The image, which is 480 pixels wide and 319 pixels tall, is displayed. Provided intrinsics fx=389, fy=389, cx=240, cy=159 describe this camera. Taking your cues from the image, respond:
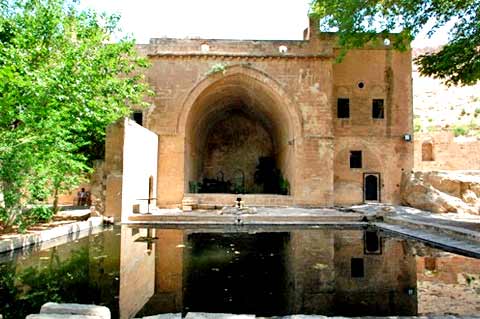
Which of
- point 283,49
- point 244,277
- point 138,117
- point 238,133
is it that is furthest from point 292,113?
point 244,277

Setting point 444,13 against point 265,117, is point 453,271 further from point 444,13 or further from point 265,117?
point 265,117

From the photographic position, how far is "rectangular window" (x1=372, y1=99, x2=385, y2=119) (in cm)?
2067

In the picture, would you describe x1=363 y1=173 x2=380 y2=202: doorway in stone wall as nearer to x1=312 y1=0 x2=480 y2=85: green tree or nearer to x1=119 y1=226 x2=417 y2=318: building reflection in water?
x1=312 y1=0 x2=480 y2=85: green tree

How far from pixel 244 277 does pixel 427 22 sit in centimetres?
1069

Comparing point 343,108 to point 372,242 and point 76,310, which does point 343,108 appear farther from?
point 76,310

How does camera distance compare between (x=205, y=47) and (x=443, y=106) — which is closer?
(x=205, y=47)

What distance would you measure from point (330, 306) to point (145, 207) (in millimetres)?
11979

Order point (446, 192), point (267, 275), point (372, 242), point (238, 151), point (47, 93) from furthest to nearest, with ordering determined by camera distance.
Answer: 1. point (238, 151)
2. point (446, 192)
3. point (372, 242)
4. point (47, 93)
5. point (267, 275)

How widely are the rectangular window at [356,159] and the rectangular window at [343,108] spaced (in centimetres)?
198

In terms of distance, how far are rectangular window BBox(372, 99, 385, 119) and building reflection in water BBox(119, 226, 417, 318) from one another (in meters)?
11.6

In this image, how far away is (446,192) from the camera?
688 inches

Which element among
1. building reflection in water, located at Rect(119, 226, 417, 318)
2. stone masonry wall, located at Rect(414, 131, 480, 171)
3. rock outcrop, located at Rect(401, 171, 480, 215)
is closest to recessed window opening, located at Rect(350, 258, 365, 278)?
building reflection in water, located at Rect(119, 226, 417, 318)

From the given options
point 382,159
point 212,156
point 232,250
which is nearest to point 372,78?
point 382,159

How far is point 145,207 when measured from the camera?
1588 cm
